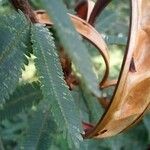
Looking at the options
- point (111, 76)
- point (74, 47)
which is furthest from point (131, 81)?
point (111, 76)

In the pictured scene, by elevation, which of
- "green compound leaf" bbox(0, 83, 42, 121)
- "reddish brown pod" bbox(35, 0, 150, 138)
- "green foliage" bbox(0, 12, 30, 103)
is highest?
"green foliage" bbox(0, 12, 30, 103)

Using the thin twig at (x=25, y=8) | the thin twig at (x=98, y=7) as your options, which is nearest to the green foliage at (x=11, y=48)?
the thin twig at (x=25, y=8)

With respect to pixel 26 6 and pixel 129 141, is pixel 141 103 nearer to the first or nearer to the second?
pixel 26 6

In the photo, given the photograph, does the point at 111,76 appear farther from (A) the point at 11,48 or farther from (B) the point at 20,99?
(A) the point at 11,48

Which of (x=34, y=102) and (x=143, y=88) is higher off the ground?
(x=143, y=88)

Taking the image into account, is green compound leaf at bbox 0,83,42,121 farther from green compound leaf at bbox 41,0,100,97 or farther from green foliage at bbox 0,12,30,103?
green compound leaf at bbox 41,0,100,97

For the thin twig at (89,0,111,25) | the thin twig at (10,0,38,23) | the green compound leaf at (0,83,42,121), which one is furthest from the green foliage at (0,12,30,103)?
the green compound leaf at (0,83,42,121)

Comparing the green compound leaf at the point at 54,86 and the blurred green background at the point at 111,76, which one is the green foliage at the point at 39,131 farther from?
the green compound leaf at the point at 54,86

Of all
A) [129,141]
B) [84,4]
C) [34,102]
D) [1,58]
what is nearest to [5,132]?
[129,141]
